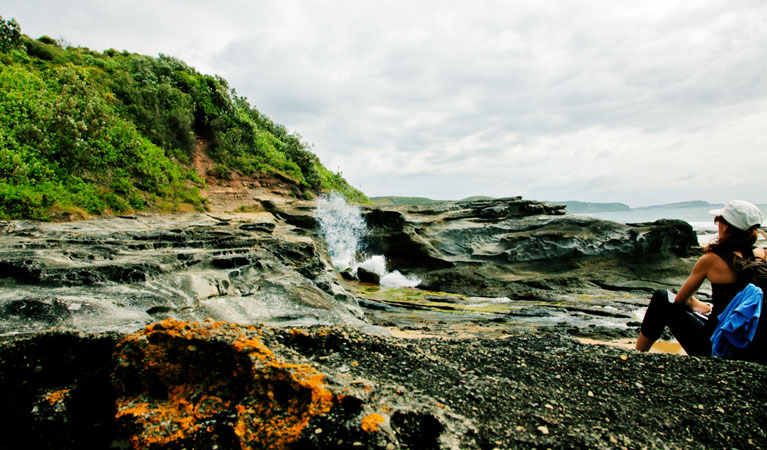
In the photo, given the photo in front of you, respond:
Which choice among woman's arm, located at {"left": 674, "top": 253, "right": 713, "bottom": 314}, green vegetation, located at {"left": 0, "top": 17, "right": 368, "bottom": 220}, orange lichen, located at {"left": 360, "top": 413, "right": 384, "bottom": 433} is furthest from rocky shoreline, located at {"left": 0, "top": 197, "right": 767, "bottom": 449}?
green vegetation, located at {"left": 0, "top": 17, "right": 368, "bottom": 220}

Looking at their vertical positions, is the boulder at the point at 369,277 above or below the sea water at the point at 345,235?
below

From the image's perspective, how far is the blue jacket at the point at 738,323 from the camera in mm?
3084

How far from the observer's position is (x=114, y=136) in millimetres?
14867

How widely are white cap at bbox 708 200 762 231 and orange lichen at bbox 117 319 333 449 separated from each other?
388cm

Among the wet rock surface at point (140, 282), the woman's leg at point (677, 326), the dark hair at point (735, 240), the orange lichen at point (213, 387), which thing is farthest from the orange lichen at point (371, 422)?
the dark hair at point (735, 240)

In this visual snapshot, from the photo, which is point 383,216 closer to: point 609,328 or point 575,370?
point 609,328

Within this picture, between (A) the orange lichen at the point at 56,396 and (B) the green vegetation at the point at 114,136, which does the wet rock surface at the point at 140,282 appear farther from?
(B) the green vegetation at the point at 114,136

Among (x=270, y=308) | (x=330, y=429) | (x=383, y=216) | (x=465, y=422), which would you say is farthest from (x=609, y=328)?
(x=383, y=216)

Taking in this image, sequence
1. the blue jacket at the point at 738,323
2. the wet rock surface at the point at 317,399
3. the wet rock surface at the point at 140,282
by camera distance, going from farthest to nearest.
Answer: the wet rock surface at the point at 140,282 < the blue jacket at the point at 738,323 < the wet rock surface at the point at 317,399

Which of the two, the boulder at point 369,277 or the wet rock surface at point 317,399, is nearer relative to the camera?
the wet rock surface at point 317,399

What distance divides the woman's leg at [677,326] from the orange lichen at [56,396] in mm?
4873

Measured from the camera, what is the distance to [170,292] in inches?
204

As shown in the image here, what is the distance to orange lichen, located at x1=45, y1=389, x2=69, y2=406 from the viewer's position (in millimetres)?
2115

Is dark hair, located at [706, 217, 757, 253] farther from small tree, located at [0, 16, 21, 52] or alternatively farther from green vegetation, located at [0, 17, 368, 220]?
small tree, located at [0, 16, 21, 52]
